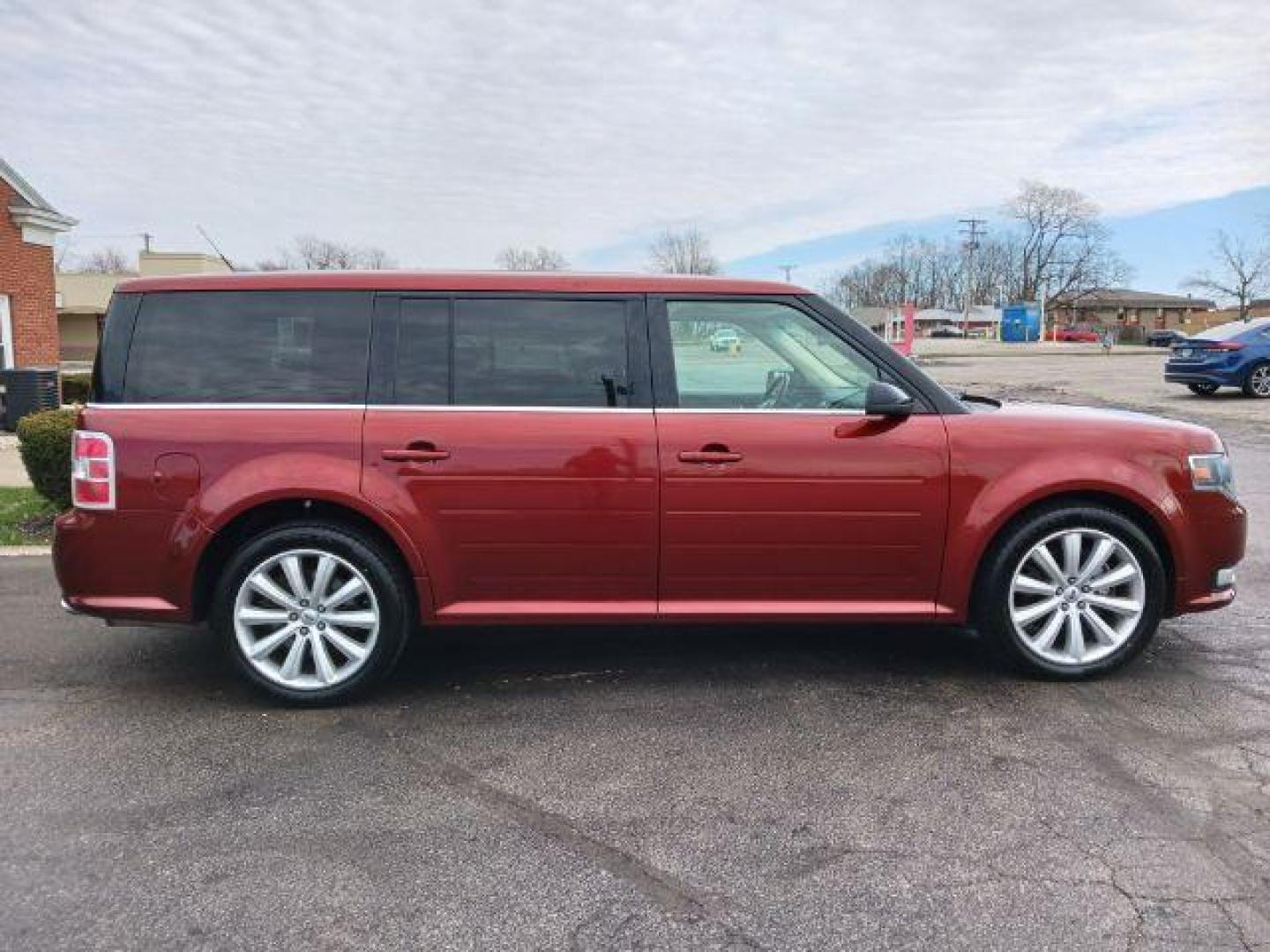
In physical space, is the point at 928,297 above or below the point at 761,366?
above

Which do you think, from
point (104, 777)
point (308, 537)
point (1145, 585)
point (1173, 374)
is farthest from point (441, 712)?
point (1173, 374)

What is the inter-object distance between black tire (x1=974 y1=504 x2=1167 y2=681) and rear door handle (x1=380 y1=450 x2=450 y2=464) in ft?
7.84

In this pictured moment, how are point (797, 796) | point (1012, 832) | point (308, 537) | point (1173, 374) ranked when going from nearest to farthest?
point (1012, 832)
point (797, 796)
point (308, 537)
point (1173, 374)

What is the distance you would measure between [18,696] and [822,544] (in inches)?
141

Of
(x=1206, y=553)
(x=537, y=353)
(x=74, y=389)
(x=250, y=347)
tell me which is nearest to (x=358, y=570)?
(x=250, y=347)

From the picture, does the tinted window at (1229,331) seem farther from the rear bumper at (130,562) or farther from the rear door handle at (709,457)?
the rear bumper at (130,562)

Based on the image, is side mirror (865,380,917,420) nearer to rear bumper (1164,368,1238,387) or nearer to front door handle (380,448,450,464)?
front door handle (380,448,450,464)

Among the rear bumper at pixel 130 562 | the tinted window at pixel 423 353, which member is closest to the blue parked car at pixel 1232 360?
the tinted window at pixel 423 353

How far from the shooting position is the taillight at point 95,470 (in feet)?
13.4

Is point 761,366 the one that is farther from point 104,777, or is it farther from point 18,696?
point 18,696

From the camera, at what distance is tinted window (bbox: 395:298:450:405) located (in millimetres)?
4223

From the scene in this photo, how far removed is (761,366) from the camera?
4375mm

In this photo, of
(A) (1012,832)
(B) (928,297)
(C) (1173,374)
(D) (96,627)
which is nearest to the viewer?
(A) (1012,832)

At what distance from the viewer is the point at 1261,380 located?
725 inches
